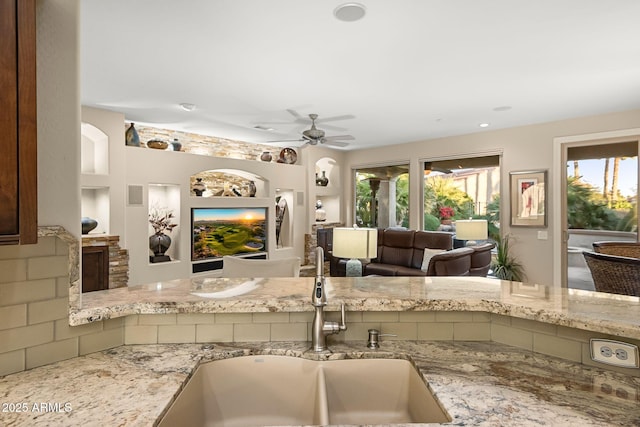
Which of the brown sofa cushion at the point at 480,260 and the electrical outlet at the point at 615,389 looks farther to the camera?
the brown sofa cushion at the point at 480,260

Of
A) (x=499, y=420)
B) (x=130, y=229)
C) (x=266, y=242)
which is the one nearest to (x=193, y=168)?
(x=130, y=229)

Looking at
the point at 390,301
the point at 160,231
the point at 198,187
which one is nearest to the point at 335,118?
the point at 198,187

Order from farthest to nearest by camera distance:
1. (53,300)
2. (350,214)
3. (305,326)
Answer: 1. (350,214)
2. (305,326)
3. (53,300)

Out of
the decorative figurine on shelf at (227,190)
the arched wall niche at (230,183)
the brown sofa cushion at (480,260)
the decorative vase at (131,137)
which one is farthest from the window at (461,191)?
the decorative vase at (131,137)

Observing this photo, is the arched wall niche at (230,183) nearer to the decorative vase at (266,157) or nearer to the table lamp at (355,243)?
the decorative vase at (266,157)

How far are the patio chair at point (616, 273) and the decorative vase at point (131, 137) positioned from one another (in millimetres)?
5159

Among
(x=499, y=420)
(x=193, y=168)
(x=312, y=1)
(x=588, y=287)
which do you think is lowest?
(x=588, y=287)

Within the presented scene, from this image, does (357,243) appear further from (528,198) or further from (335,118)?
(528,198)

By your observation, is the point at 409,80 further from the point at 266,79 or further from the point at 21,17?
the point at 21,17

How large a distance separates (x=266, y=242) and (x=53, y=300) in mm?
5374

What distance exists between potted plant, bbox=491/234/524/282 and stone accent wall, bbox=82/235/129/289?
5157 mm

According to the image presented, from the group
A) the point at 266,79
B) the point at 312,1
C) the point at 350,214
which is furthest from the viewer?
the point at 350,214

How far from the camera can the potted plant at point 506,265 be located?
213 inches

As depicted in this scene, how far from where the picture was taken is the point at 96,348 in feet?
4.07
